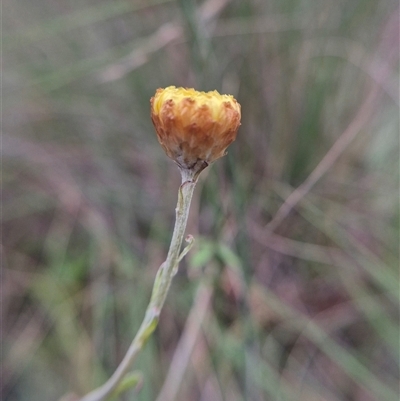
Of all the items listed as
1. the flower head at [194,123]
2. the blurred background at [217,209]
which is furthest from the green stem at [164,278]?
the blurred background at [217,209]

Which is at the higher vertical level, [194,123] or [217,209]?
[217,209]

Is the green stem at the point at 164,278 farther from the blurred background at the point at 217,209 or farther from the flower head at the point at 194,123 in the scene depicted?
the blurred background at the point at 217,209

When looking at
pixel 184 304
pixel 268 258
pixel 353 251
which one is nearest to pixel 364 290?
pixel 353 251

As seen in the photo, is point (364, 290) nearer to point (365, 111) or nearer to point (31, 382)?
point (365, 111)

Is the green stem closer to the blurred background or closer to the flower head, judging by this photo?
the flower head

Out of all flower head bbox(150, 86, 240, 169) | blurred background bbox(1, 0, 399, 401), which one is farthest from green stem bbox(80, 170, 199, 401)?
blurred background bbox(1, 0, 399, 401)

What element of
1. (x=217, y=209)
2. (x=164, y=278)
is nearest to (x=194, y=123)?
(x=164, y=278)

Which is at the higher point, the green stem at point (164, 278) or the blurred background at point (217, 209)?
the blurred background at point (217, 209)

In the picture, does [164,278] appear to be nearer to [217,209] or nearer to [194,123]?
[194,123]
